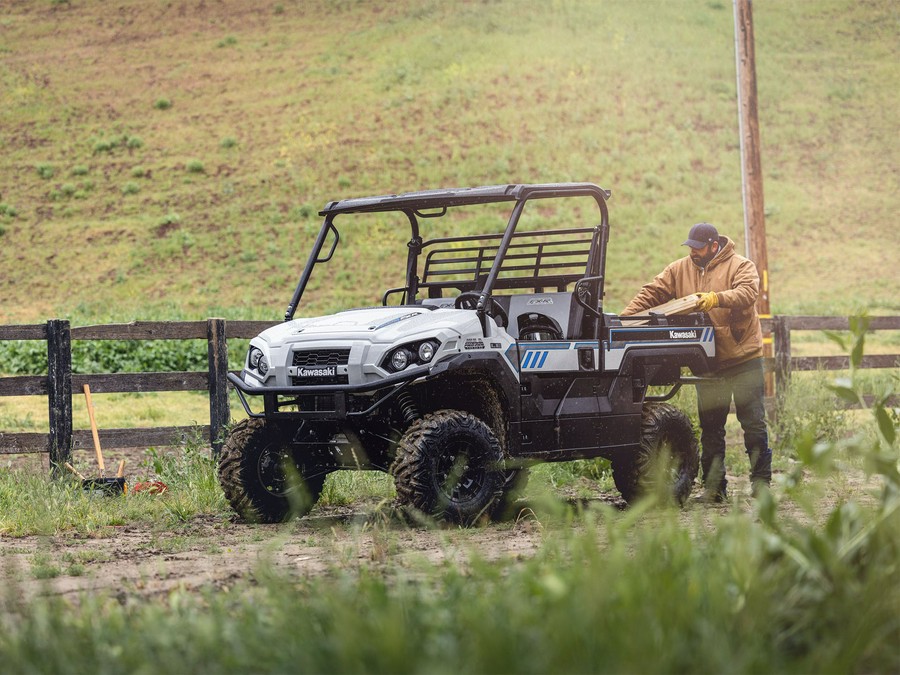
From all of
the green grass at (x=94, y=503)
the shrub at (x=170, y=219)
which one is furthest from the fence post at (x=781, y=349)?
the shrub at (x=170, y=219)

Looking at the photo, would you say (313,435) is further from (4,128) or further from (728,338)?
(4,128)

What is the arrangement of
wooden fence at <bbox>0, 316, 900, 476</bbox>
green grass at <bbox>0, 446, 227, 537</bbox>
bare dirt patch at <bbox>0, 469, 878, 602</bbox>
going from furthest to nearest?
1. wooden fence at <bbox>0, 316, 900, 476</bbox>
2. green grass at <bbox>0, 446, 227, 537</bbox>
3. bare dirt patch at <bbox>0, 469, 878, 602</bbox>

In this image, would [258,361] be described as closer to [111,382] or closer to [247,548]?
[247,548]

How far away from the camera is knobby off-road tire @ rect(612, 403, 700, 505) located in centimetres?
890

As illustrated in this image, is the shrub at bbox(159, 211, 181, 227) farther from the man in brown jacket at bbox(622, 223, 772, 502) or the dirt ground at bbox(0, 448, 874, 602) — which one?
the dirt ground at bbox(0, 448, 874, 602)

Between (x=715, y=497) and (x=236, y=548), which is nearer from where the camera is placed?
(x=236, y=548)

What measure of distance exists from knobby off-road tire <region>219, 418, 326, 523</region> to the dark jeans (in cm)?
310

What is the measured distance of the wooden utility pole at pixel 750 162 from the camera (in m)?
14.0

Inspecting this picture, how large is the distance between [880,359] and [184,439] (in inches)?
333

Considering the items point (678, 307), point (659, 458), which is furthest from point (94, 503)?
point (678, 307)

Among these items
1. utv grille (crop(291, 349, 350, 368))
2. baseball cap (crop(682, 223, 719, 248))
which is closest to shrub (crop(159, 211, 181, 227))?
baseball cap (crop(682, 223, 719, 248))

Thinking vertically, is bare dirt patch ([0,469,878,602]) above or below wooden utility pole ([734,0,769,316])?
below

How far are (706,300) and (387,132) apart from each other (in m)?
41.4

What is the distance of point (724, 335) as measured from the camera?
30.7 feet
